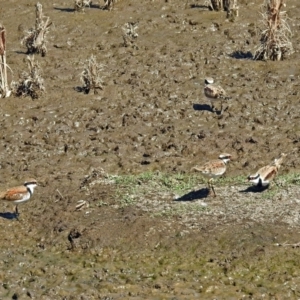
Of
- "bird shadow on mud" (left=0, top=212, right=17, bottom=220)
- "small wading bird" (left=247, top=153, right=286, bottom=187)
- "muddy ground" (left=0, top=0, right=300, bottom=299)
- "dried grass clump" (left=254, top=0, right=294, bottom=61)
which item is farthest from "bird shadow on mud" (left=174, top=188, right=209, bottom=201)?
"dried grass clump" (left=254, top=0, right=294, bottom=61)

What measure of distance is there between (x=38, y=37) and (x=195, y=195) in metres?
6.43

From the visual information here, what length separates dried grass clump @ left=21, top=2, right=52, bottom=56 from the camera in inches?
731

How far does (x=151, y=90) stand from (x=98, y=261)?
5772 mm

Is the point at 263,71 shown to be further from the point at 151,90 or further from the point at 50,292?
the point at 50,292

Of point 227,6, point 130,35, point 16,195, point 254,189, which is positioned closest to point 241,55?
point 227,6

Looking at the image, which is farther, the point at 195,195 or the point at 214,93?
the point at 214,93

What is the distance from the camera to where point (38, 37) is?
18562 millimetres

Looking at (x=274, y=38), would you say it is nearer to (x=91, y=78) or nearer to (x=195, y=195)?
(x=91, y=78)

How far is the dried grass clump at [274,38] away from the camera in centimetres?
1780

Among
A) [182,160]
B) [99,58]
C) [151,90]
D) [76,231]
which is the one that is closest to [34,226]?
[76,231]

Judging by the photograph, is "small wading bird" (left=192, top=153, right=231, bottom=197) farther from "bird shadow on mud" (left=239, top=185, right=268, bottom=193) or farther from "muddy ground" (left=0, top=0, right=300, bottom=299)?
"bird shadow on mud" (left=239, top=185, right=268, bottom=193)

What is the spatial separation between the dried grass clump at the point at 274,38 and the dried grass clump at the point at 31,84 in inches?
159

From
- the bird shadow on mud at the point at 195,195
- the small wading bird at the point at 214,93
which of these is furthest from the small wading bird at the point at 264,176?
the small wading bird at the point at 214,93

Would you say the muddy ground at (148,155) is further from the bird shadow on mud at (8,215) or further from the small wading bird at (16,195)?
the small wading bird at (16,195)
